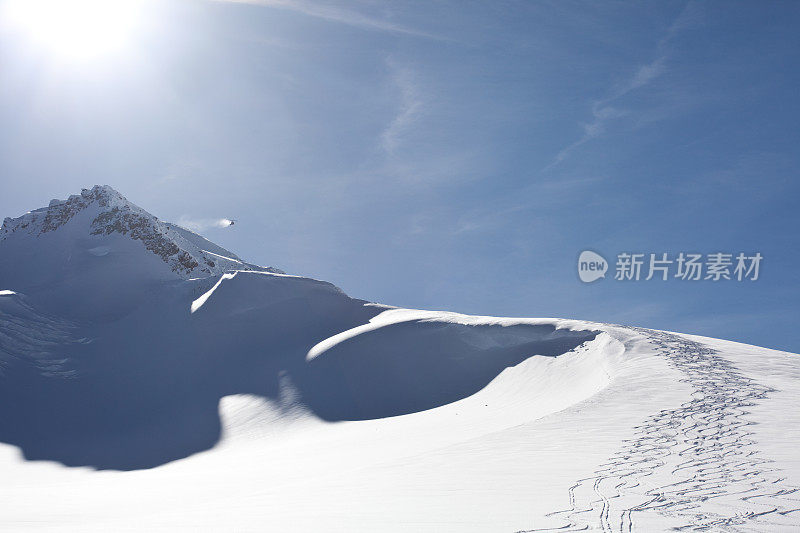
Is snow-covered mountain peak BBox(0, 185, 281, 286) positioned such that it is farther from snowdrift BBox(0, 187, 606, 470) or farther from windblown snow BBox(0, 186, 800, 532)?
snowdrift BBox(0, 187, 606, 470)

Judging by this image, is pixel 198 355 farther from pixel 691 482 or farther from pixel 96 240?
pixel 691 482

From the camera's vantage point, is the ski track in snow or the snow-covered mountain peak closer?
the ski track in snow

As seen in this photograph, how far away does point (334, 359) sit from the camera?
3438cm

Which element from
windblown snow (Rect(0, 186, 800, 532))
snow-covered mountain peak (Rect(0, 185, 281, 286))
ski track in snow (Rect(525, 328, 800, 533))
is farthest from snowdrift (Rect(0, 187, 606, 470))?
ski track in snow (Rect(525, 328, 800, 533))

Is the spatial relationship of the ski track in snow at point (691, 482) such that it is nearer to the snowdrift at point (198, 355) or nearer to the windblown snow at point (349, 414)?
the windblown snow at point (349, 414)

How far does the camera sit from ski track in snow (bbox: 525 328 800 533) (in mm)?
7516

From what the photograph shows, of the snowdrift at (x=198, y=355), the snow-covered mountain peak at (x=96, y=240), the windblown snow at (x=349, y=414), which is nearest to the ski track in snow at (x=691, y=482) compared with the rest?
the windblown snow at (x=349, y=414)

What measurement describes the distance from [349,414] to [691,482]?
817 inches

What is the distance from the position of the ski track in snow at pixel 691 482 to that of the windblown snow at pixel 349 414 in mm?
52

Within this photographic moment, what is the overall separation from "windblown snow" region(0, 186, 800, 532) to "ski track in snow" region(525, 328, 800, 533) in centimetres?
5

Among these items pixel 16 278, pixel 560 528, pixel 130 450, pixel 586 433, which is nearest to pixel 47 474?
pixel 130 450

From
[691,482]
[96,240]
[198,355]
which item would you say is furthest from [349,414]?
[96,240]

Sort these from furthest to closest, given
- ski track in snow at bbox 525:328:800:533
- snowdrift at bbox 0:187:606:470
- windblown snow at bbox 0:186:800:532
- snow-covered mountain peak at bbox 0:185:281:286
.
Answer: snow-covered mountain peak at bbox 0:185:281:286
snowdrift at bbox 0:187:606:470
windblown snow at bbox 0:186:800:532
ski track in snow at bbox 525:328:800:533

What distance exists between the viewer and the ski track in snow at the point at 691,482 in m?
7.52
